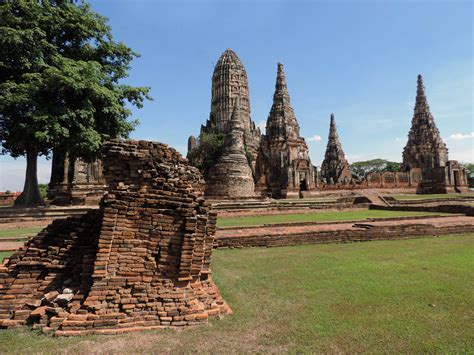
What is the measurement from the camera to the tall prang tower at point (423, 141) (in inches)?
1896

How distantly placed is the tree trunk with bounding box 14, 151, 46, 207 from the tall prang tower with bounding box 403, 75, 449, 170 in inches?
1883

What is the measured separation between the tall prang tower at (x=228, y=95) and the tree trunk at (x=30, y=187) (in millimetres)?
31561

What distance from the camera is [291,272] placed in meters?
6.57

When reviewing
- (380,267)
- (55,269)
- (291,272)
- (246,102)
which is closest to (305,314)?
(291,272)

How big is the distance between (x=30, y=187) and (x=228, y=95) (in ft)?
116

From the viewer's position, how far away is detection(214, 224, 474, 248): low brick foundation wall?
955cm

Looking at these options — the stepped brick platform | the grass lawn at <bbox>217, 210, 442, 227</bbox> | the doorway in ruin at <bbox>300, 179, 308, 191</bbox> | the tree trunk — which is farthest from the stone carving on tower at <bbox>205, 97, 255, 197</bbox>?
the doorway in ruin at <bbox>300, 179, 308, 191</bbox>

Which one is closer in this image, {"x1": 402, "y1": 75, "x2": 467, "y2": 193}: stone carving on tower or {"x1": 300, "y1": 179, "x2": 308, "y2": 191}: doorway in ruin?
{"x1": 300, "y1": 179, "x2": 308, "y2": 191}: doorway in ruin

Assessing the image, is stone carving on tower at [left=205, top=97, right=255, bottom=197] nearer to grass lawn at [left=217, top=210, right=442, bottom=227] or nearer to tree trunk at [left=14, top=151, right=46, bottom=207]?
grass lawn at [left=217, top=210, right=442, bottom=227]

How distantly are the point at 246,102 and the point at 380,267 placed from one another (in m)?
46.9

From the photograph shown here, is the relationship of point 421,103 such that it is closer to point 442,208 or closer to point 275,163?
point 275,163

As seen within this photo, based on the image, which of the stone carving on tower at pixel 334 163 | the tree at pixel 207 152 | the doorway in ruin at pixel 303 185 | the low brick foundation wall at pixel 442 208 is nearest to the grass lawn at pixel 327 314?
the low brick foundation wall at pixel 442 208

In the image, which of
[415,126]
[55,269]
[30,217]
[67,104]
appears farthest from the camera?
[415,126]

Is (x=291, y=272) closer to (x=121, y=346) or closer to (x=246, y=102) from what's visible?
(x=121, y=346)
